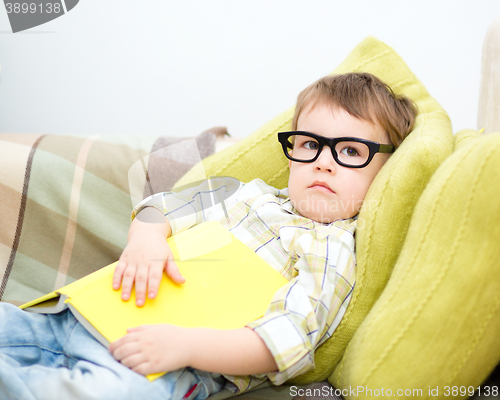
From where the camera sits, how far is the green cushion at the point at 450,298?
0.59m

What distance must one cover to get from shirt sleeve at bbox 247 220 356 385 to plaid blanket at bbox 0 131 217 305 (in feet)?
1.86

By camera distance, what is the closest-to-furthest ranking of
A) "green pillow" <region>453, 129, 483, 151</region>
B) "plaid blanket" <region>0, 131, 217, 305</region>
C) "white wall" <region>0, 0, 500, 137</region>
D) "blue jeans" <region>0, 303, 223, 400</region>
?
"blue jeans" <region>0, 303, 223, 400</region>, "green pillow" <region>453, 129, 483, 151</region>, "plaid blanket" <region>0, 131, 217, 305</region>, "white wall" <region>0, 0, 500, 137</region>

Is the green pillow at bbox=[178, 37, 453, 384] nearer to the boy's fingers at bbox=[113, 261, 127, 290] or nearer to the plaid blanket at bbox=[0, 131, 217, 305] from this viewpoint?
the boy's fingers at bbox=[113, 261, 127, 290]

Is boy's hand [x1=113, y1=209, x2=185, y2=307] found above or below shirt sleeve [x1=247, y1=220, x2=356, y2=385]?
above

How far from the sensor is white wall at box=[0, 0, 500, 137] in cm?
156

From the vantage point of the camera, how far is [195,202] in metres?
0.97

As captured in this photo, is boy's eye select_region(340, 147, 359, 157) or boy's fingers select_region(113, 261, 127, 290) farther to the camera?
boy's eye select_region(340, 147, 359, 157)

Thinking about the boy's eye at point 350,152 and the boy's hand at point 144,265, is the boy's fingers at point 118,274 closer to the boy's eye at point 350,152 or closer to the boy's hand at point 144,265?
the boy's hand at point 144,265

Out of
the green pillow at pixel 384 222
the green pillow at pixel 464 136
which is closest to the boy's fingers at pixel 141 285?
the green pillow at pixel 384 222

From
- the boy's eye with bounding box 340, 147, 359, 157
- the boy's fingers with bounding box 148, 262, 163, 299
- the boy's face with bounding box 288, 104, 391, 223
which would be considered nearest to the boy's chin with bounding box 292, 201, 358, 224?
the boy's face with bounding box 288, 104, 391, 223

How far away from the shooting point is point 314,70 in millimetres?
1638

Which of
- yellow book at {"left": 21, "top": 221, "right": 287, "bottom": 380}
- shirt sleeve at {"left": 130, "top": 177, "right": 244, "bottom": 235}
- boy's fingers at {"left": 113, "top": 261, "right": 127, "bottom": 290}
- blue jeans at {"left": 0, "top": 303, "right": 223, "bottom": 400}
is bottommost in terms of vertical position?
blue jeans at {"left": 0, "top": 303, "right": 223, "bottom": 400}

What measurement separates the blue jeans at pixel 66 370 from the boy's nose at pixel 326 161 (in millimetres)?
483

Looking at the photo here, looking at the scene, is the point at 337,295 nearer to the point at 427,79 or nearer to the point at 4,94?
the point at 427,79
